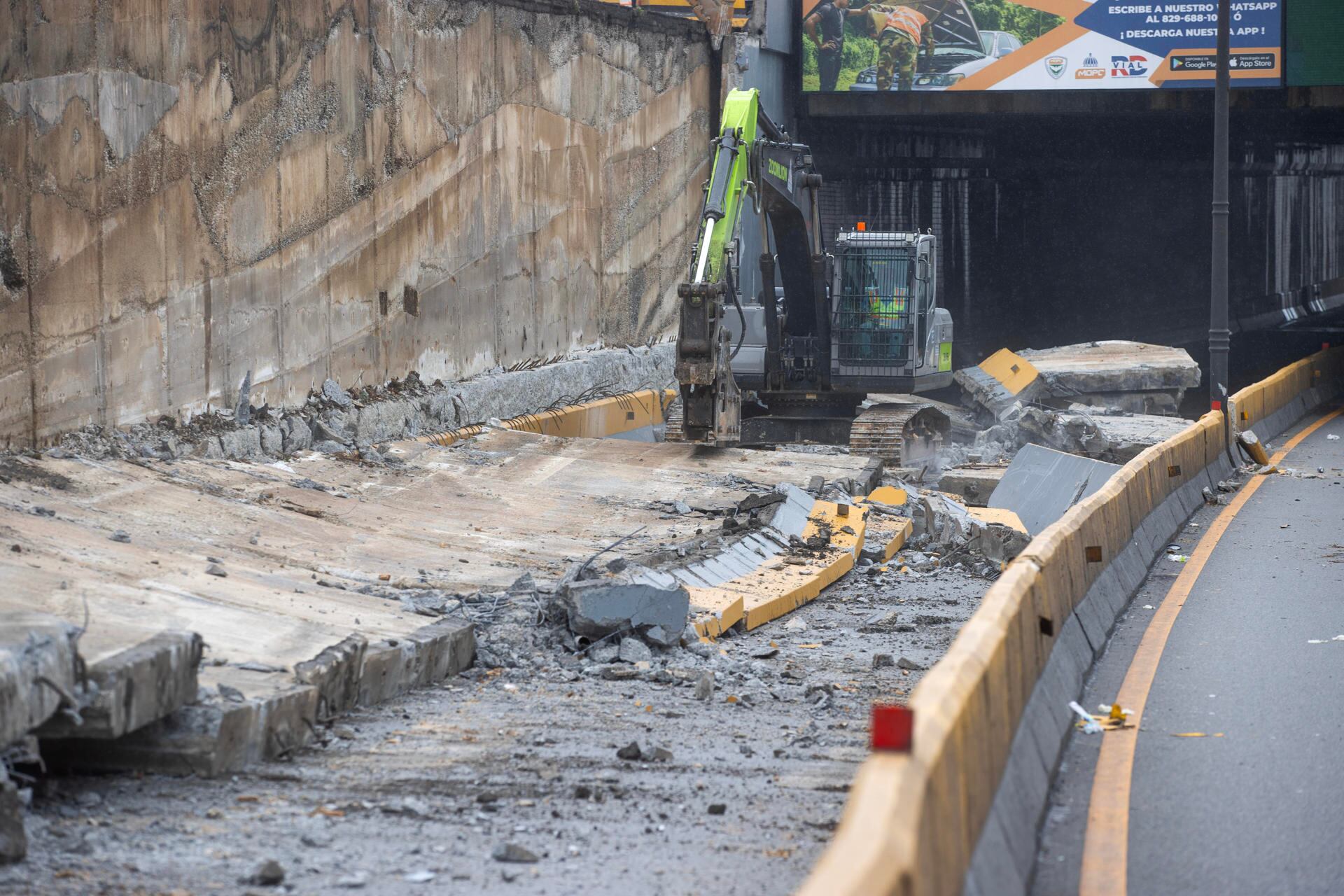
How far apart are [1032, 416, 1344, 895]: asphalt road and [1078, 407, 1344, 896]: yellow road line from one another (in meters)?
0.04

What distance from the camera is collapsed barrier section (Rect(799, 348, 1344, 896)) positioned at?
153 inches

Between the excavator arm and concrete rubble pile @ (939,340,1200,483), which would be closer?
the excavator arm

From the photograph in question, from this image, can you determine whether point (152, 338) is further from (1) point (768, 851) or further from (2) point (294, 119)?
(1) point (768, 851)

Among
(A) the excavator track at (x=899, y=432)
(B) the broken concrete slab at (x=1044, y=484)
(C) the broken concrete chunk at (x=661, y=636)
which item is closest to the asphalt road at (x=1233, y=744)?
(C) the broken concrete chunk at (x=661, y=636)

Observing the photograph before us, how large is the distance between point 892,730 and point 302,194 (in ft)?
45.0

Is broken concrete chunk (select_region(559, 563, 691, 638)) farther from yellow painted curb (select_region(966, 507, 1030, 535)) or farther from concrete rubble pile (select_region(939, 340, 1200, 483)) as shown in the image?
concrete rubble pile (select_region(939, 340, 1200, 483))

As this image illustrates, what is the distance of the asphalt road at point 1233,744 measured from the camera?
19.6 feet

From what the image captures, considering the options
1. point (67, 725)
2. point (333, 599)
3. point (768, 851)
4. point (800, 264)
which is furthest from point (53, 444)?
point (800, 264)

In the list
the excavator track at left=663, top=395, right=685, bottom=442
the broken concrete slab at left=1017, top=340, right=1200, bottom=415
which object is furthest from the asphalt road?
the broken concrete slab at left=1017, top=340, right=1200, bottom=415

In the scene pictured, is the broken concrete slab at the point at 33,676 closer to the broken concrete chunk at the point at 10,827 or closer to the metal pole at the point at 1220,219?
the broken concrete chunk at the point at 10,827

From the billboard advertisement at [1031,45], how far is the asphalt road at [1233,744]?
20322 mm

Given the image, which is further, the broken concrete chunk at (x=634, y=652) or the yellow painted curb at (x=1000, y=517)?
the yellow painted curb at (x=1000, y=517)

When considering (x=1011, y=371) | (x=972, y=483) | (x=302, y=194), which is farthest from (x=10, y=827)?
(x=1011, y=371)

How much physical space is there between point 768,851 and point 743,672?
136 inches
